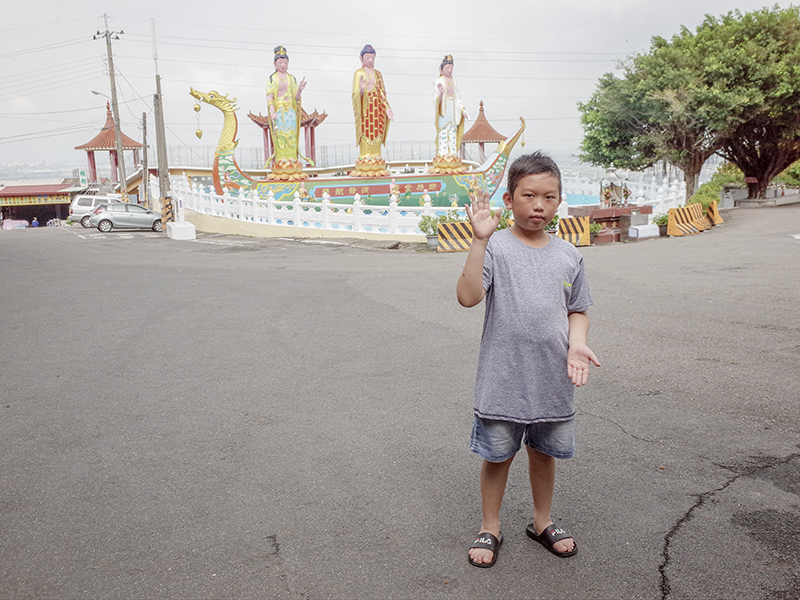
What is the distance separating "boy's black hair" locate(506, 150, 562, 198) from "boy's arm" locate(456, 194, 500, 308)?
196 millimetres

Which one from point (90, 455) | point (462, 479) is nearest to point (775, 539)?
point (462, 479)

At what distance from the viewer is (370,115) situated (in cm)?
2447

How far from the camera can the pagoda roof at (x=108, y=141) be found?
47525 mm

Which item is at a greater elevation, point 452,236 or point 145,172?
point 145,172

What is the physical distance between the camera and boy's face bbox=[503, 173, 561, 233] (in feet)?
9.06

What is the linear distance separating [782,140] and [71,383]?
28807 millimetres

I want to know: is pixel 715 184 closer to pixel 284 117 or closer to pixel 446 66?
pixel 446 66

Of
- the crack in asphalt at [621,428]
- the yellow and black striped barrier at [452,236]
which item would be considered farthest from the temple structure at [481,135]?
the crack in asphalt at [621,428]

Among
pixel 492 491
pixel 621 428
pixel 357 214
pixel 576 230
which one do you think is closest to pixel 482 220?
pixel 492 491

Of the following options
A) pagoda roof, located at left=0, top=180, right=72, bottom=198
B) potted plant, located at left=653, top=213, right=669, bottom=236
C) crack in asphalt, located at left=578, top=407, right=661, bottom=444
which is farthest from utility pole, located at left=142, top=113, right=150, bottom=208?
crack in asphalt, located at left=578, top=407, right=661, bottom=444

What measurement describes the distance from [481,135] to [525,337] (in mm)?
44863

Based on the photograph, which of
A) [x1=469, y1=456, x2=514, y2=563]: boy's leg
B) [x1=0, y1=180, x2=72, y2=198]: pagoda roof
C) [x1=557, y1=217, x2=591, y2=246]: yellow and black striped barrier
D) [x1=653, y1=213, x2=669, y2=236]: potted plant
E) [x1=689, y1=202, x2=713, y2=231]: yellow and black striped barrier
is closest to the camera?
[x1=469, y1=456, x2=514, y2=563]: boy's leg

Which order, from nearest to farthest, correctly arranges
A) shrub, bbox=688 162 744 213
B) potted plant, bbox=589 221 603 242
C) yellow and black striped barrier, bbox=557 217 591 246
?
yellow and black striped barrier, bbox=557 217 591 246 → potted plant, bbox=589 221 603 242 → shrub, bbox=688 162 744 213

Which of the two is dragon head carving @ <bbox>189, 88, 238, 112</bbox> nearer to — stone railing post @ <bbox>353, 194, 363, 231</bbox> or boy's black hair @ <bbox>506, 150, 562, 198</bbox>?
stone railing post @ <bbox>353, 194, 363, 231</bbox>
